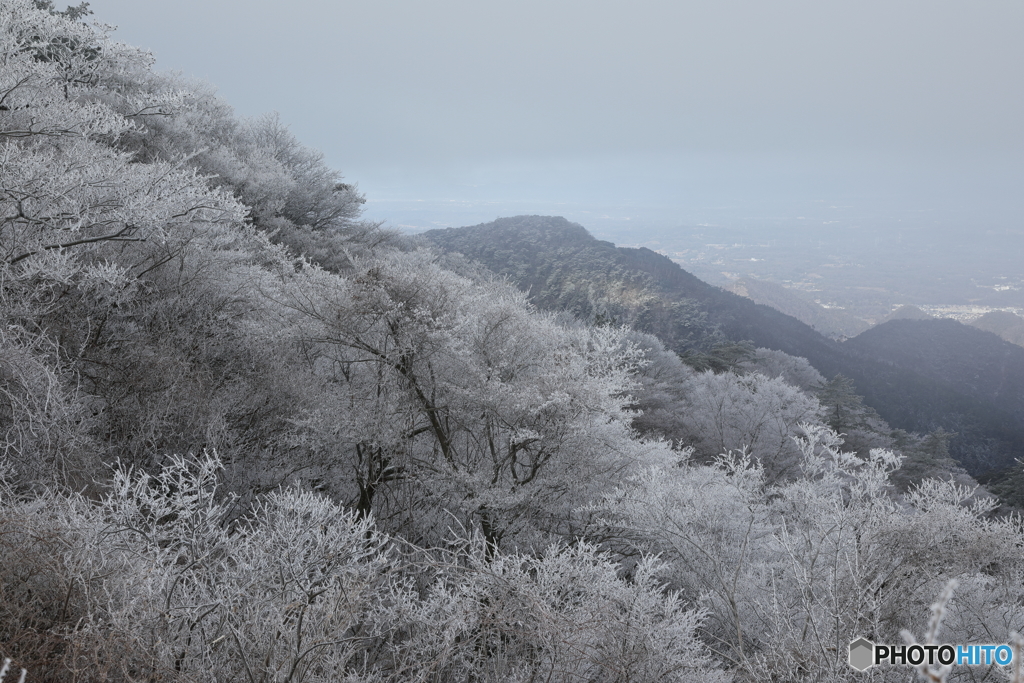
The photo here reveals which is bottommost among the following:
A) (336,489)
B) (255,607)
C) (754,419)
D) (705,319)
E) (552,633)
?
(754,419)

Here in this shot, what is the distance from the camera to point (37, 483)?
5.52 m

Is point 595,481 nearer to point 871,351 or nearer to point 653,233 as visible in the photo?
point 871,351

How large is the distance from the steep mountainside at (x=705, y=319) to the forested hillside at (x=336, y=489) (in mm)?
23492

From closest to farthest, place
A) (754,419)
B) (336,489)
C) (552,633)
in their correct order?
(552,633) < (336,489) < (754,419)

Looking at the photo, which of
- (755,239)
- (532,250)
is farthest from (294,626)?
(755,239)

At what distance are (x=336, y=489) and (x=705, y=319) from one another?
3775 cm

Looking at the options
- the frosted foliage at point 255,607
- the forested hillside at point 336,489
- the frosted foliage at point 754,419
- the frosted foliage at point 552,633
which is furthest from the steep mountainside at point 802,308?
the frosted foliage at point 255,607

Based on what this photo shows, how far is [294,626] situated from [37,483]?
4028mm

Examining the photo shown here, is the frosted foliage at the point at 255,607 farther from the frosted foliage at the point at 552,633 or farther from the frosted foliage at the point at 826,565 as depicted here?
the frosted foliage at the point at 826,565

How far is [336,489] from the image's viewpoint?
33.6 ft

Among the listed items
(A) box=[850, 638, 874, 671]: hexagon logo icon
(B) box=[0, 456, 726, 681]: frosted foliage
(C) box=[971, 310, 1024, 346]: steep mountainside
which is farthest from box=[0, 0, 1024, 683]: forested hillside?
(C) box=[971, 310, 1024, 346]: steep mountainside

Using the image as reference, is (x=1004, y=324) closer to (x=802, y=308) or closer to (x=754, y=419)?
(x=802, y=308)

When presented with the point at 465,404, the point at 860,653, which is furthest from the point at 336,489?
the point at 860,653

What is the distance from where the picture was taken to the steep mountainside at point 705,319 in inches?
1166
